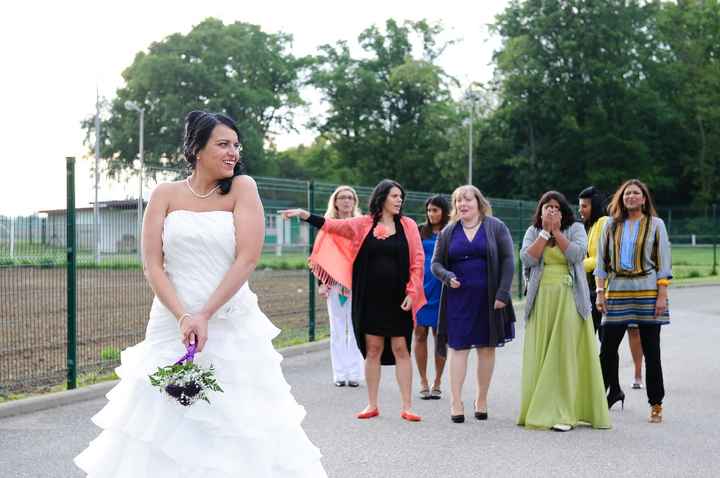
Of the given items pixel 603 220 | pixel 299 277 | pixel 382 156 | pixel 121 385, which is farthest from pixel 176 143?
pixel 121 385

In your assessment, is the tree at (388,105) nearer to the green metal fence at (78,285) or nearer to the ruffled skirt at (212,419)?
the green metal fence at (78,285)

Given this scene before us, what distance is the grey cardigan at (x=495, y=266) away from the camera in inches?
331

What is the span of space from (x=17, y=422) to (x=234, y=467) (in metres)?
4.32

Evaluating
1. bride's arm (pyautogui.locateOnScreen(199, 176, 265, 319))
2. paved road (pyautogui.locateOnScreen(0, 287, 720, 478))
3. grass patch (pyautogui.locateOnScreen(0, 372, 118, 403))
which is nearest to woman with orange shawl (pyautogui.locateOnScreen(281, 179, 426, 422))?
paved road (pyautogui.locateOnScreen(0, 287, 720, 478))

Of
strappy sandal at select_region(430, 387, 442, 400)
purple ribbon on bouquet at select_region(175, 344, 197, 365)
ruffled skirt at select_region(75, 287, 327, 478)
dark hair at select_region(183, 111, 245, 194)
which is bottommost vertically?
strappy sandal at select_region(430, 387, 442, 400)

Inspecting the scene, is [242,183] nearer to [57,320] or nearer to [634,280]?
[634,280]

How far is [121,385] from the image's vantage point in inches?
175

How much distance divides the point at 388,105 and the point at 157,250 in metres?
73.0

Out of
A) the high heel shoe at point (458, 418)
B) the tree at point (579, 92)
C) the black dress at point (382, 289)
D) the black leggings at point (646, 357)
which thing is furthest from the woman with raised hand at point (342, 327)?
the tree at point (579, 92)

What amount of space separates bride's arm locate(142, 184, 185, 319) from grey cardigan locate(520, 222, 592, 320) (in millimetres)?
4416

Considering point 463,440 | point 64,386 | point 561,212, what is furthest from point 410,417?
point 64,386

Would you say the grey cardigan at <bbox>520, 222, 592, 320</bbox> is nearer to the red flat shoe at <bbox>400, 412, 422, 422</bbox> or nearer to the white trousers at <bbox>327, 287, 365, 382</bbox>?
the red flat shoe at <bbox>400, 412, 422, 422</bbox>

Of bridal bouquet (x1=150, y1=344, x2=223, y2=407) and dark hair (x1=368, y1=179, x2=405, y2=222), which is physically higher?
dark hair (x1=368, y1=179, x2=405, y2=222)

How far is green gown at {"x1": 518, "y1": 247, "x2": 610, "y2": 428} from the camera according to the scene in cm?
798
